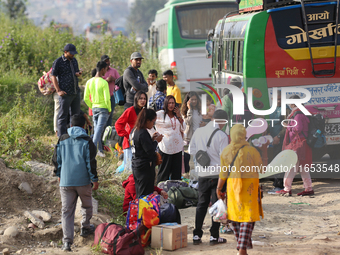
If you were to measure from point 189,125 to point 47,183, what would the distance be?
363 cm

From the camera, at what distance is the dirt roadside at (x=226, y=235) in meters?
5.47

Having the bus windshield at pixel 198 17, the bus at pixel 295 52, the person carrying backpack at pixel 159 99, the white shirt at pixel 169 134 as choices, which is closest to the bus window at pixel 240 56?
the bus at pixel 295 52

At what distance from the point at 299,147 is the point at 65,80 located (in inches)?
176

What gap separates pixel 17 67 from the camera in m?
14.5

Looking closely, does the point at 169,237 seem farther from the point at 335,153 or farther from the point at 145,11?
the point at 145,11

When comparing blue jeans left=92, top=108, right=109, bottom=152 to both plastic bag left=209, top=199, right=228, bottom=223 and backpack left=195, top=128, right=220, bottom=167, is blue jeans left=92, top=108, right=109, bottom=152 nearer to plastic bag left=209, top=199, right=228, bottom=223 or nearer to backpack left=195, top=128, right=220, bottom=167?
backpack left=195, top=128, right=220, bottom=167

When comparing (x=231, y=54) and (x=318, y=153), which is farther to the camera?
(x=231, y=54)

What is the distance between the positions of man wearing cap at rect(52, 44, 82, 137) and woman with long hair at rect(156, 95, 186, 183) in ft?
6.93

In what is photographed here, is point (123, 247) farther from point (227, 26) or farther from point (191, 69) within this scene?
point (191, 69)

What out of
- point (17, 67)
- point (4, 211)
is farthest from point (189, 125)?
point (17, 67)

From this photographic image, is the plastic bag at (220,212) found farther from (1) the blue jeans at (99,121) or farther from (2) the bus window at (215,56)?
(2) the bus window at (215,56)

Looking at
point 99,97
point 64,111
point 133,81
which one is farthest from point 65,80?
point 133,81

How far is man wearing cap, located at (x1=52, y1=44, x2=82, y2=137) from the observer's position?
833 cm

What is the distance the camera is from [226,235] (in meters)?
6.11
